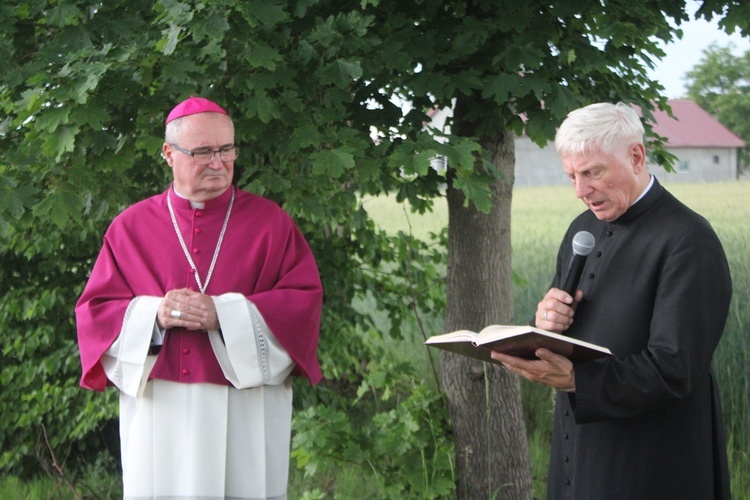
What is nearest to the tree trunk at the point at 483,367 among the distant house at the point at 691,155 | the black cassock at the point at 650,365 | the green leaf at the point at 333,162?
the green leaf at the point at 333,162

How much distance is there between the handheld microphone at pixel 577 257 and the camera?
8.11 ft

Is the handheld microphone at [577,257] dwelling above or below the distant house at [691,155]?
below

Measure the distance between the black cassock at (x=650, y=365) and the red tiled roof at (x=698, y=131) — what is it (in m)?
7.38

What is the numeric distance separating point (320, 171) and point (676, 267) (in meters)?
1.53

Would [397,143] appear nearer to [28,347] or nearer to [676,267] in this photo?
[676,267]

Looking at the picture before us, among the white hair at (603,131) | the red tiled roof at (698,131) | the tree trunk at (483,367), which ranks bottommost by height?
the tree trunk at (483,367)

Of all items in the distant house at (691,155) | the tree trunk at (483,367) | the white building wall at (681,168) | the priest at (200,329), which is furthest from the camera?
the distant house at (691,155)

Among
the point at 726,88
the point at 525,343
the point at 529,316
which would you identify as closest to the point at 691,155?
the point at 726,88

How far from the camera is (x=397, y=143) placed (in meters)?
3.96

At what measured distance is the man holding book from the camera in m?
2.24

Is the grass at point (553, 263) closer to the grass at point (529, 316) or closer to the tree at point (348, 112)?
the grass at point (529, 316)

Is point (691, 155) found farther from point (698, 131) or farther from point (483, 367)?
point (483, 367)

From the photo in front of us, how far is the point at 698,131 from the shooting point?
9.88 metres

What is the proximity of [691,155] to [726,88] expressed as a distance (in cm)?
119
